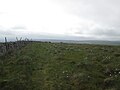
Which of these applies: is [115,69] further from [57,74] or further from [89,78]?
[57,74]

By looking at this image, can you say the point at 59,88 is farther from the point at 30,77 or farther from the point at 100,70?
the point at 100,70

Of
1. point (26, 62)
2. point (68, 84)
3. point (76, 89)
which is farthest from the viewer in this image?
point (26, 62)

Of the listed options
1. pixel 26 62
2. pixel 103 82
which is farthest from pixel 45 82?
pixel 26 62

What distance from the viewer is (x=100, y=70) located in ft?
67.6

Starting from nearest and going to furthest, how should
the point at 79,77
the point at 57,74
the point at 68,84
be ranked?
the point at 68,84 → the point at 79,77 → the point at 57,74

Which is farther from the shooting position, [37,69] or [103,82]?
[37,69]

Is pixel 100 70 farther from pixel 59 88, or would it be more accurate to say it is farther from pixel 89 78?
pixel 59 88

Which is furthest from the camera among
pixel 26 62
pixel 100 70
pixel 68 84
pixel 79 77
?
pixel 26 62

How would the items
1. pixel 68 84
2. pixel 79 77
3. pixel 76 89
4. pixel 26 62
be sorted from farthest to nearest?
pixel 26 62 → pixel 79 77 → pixel 68 84 → pixel 76 89

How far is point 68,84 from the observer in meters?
15.8

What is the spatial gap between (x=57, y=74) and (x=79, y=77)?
2720mm

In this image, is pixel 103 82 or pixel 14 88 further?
pixel 103 82

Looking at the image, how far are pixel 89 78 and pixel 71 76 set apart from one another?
5.46 feet

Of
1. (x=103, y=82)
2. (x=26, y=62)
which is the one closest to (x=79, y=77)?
(x=103, y=82)
